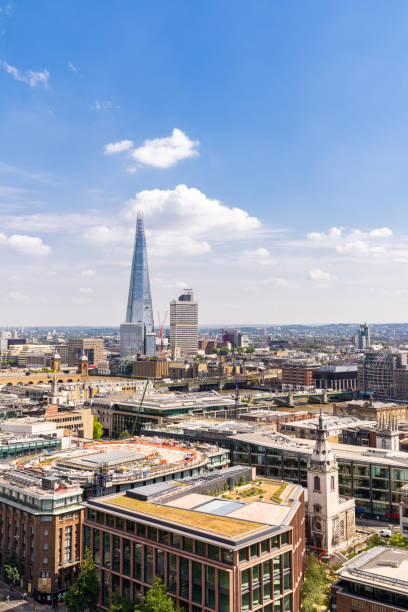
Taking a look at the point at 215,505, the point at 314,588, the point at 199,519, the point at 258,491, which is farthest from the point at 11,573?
the point at 314,588

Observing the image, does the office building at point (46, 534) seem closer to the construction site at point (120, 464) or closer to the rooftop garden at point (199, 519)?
the construction site at point (120, 464)

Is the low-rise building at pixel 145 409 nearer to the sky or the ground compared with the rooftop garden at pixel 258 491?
nearer to the ground

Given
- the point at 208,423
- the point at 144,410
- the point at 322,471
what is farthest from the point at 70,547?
the point at 144,410

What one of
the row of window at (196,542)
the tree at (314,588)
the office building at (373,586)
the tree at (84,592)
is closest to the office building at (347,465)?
the tree at (314,588)

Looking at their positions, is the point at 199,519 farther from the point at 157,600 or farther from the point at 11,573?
the point at 11,573

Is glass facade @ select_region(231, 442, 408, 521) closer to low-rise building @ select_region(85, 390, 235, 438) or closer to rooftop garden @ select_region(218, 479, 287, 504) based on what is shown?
rooftop garden @ select_region(218, 479, 287, 504)

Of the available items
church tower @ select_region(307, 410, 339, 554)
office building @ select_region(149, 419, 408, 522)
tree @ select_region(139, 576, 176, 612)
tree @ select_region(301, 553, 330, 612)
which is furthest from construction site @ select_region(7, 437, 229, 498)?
tree @ select_region(301, 553, 330, 612)
